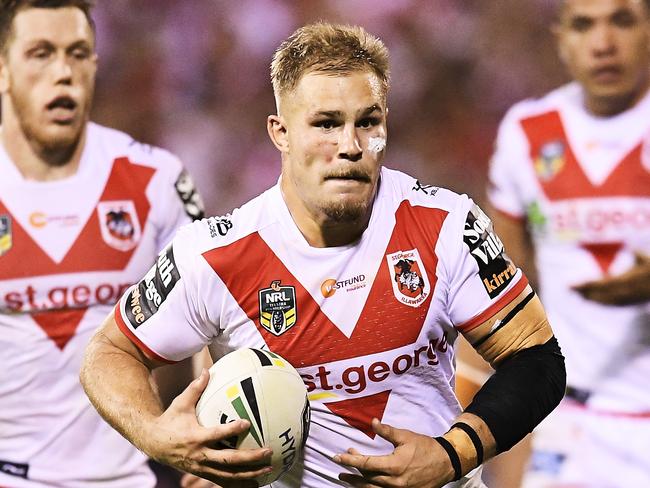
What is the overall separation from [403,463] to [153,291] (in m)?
1.06

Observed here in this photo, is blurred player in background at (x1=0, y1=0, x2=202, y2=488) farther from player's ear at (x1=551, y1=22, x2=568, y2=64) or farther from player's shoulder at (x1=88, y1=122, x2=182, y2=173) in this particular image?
player's ear at (x1=551, y1=22, x2=568, y2=64)

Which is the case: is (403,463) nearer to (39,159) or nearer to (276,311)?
(276,311)

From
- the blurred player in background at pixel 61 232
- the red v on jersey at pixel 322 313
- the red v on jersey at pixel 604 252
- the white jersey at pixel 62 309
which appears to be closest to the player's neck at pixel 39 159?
the blurred player in background at pixel 61 232

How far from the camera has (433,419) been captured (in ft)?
12.4

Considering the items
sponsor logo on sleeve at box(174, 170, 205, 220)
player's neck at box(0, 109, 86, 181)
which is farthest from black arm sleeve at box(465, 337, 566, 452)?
player's neck at box(0, 109, 86, 181)

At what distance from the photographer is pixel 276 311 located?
3666mm

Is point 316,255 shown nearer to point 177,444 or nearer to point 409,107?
point 177,444

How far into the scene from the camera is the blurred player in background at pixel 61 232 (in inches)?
209

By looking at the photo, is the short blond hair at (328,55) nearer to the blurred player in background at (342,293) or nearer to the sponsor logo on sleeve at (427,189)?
the blurred player in background at (342,293)

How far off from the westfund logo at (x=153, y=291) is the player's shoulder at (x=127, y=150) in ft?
6.40

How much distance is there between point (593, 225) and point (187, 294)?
3.12 m

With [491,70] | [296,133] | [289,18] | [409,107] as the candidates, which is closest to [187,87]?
[289,18]

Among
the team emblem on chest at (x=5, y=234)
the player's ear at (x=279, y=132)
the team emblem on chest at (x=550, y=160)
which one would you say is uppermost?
the team emblem on chest at (x=550, y=160)

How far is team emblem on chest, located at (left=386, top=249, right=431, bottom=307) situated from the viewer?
3639 mm
